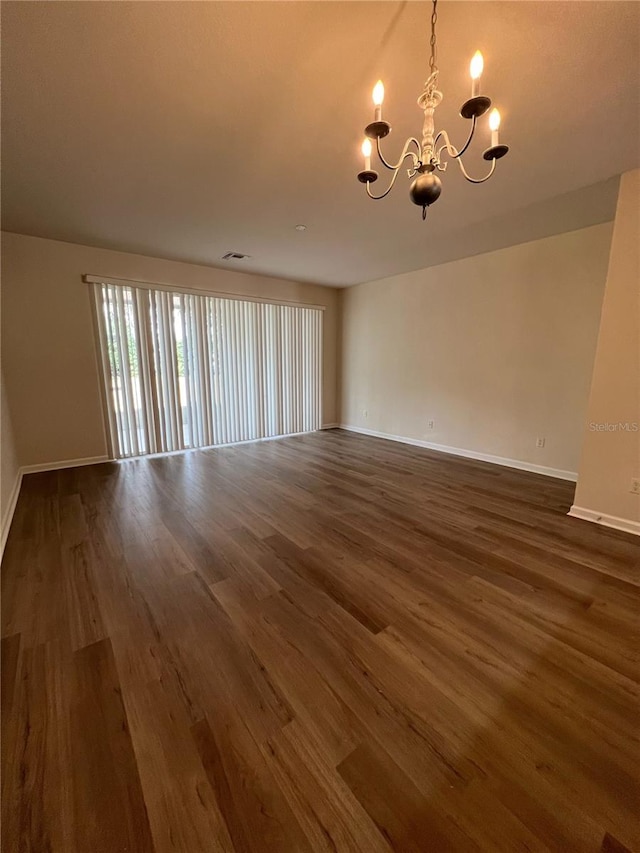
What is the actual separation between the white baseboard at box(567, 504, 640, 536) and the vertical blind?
4364 mm

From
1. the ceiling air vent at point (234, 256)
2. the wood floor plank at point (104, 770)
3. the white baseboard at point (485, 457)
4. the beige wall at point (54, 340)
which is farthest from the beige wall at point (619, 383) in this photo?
the beige wall at point (54, 340)

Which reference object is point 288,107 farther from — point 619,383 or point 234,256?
point 619,383

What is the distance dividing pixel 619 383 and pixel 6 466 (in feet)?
17.1

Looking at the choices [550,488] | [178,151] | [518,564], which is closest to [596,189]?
[550,488]

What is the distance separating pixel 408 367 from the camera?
5332 millimetres

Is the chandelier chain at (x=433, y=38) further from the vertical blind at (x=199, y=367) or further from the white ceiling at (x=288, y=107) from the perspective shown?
the vertical blind at (x=199, y=367)

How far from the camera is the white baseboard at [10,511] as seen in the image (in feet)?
7.78

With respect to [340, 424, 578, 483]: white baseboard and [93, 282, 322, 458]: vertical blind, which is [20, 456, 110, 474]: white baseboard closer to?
[93, 282, 322, 458]: vertical blind

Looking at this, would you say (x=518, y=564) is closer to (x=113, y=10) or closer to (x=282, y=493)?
(x=282, y=493)

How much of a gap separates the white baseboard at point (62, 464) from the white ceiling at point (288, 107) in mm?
2628

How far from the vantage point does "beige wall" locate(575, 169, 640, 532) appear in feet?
7.98

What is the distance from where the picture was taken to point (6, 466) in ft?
9.72

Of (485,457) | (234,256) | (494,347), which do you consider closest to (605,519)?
(485,457)

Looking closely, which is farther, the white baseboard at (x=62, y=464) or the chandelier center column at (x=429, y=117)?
the white baseboard at (x=62, y=464)
